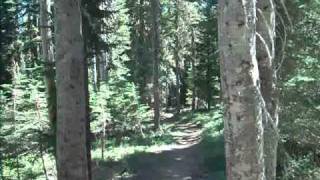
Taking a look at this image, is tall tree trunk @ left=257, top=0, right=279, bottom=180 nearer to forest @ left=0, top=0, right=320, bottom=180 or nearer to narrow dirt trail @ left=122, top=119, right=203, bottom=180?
forest @ left=0, top=0, right=320, bottom=180

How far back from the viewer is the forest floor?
1775cm

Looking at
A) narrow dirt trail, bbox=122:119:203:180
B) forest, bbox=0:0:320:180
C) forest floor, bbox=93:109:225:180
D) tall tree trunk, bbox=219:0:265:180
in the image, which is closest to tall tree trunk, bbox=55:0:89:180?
forest, bbox=0:0:320:180

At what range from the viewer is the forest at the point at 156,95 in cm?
358

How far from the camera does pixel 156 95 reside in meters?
31.7

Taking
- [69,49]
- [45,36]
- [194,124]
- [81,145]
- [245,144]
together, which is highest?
[45,36]

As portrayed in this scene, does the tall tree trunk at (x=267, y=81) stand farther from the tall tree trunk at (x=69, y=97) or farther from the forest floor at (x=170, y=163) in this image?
the forest floor at (x=170, y=163)

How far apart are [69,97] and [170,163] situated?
45.0ft

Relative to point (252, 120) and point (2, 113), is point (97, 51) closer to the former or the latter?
point (2, 113)

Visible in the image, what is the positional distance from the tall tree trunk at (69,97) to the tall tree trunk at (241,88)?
3.85 metres

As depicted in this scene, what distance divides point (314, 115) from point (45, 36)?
12718mm

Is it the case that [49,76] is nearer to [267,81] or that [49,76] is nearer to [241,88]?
[267,81]

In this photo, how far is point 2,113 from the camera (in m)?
18.6

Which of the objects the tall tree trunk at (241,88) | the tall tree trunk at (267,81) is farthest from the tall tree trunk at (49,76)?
the tall tree trunk at (241,88)

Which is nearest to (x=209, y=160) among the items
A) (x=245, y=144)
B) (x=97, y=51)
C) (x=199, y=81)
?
(x=97, y=51)
